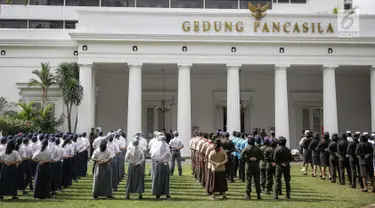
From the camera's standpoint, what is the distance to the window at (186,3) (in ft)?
108

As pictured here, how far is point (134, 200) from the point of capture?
39.5 ft

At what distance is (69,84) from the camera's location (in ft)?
80.2

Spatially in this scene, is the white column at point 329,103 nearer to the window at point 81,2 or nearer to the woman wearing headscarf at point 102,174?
the woman wearing headscarf at point 102,174

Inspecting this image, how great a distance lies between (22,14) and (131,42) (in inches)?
504

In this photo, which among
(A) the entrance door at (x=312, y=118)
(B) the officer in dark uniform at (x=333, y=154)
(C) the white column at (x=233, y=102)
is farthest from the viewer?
(A) the entrance door at (x=312, y=118)

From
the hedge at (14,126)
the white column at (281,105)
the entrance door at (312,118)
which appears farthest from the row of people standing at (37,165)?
the entrance door at (312,118)

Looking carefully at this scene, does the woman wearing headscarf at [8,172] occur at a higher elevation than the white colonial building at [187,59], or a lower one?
lower

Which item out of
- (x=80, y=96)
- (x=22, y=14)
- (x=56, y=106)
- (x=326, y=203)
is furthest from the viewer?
(x=22, y=14)

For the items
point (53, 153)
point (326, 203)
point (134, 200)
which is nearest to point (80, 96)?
point (53, 153)

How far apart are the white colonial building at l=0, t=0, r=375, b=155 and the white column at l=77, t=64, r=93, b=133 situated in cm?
6

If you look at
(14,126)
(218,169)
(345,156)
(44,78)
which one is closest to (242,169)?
(345,156)

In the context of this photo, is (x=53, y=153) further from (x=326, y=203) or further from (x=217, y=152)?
(x=326, y=203)

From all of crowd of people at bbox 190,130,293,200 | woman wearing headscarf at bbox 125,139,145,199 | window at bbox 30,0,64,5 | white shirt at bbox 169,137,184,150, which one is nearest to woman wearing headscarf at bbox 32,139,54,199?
woman wearing headscarf at bbox 125,139,145,199

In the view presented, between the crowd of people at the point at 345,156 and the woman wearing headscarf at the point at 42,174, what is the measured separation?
9918 millimetres
